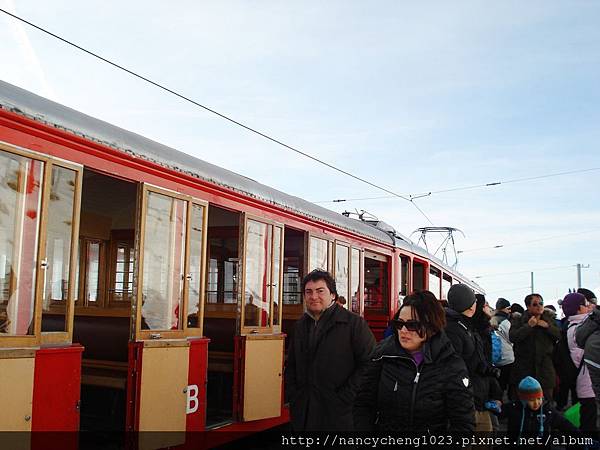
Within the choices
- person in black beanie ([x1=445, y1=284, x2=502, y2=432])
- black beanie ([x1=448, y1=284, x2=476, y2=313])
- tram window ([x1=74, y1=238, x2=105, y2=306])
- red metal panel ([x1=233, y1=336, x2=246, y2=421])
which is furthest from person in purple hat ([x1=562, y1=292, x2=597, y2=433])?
tram window ([x1=74, y1=238, x2=105, y2=306])

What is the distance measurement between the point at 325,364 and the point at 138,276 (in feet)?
5.17

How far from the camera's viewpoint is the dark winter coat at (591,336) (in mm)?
4994

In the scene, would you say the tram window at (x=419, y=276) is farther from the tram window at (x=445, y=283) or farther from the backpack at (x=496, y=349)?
the backpack at (x=496, y=349)

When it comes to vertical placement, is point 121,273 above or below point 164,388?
above

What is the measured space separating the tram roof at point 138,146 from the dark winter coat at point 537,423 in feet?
10.0

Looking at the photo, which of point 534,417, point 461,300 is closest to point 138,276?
point 461,300

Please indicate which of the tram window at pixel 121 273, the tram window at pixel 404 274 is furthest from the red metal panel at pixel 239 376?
the tram window at pixel 404 274

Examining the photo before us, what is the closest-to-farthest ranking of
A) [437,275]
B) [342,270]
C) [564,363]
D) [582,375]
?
[582,375]
[564,363]
[342,270]
[437,275]

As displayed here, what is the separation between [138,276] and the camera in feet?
15.7

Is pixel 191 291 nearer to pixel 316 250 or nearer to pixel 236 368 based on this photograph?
pixel 236 368

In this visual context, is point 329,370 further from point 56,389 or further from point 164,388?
point 56,389

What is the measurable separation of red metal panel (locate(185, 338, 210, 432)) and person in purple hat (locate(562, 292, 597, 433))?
3.37 meters

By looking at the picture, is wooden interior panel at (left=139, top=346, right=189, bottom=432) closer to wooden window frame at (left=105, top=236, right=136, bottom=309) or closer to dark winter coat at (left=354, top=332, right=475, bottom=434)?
dark winter coat at (left=354, top=332, right=475, bottom=434)

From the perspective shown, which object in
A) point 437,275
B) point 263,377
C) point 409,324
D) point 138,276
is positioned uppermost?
point 437,275
